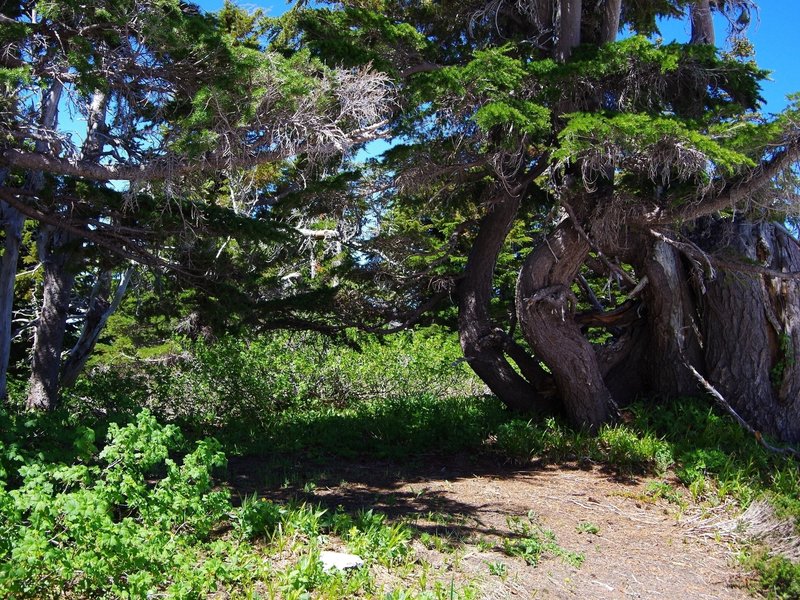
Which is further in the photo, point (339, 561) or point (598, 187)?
point (598, 187)

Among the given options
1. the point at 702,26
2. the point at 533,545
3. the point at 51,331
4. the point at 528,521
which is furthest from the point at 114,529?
the point at 702,26

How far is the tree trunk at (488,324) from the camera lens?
8.93m

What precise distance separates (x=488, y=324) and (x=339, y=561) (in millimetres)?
5091

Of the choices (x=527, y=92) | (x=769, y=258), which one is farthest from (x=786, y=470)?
(x=527, y=92)

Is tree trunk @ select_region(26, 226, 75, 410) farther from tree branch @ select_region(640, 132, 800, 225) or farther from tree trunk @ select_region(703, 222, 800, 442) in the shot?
tree trunk @ select_region(703, 222, 800, 442)

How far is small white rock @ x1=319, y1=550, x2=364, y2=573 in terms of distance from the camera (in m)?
4.32

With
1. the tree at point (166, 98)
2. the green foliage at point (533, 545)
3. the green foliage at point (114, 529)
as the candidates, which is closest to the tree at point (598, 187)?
the tree at point (166, 98)

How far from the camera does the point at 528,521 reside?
5922 millimetres

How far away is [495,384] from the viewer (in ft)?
29.5

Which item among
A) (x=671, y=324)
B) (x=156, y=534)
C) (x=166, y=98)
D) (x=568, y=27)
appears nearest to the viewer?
(x=156, y=534)

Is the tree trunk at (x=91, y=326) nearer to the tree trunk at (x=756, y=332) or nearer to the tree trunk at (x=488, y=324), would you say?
the tree trunk at (x=488, y=324)

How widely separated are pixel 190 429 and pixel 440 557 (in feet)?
19.4

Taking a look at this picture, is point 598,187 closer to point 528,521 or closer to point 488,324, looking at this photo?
point 488,324

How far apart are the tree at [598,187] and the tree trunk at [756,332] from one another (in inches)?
0.8
